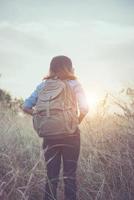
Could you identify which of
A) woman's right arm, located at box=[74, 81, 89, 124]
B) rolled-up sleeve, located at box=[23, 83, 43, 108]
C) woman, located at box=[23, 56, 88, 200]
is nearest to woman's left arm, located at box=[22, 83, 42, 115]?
rolled-up sleeve, located at box=[23, 83, 43, 108]

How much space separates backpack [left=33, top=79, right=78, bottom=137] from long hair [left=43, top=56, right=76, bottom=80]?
0.24 feet

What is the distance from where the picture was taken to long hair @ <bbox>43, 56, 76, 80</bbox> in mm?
3912

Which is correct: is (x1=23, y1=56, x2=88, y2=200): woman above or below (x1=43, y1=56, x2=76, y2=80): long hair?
below

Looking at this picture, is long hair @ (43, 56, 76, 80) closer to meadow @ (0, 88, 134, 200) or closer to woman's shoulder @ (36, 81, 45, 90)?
woman's shoulder @ (36, 81, 45, 90)

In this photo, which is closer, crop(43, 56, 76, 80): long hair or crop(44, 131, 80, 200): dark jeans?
crop(44, 131, 80, 200): dark jeans

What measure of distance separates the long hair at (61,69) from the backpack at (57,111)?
0.24 ft

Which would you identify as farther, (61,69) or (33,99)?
(33,99)

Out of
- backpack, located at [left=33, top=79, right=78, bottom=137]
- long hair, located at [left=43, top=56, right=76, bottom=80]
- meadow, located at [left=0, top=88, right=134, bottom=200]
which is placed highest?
long hair, located at [left=43, top=56, right=76, bottom=80]

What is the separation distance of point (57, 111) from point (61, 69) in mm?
436

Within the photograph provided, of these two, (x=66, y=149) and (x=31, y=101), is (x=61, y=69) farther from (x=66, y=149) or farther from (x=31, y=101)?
(x=66, y=149)

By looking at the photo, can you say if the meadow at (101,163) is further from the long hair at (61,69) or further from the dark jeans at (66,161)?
the long hair at (61,69)

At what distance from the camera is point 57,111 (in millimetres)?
3754

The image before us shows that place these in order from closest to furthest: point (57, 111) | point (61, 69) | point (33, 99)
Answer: point (57, 111)
point (61, 69)
point (33, 99)

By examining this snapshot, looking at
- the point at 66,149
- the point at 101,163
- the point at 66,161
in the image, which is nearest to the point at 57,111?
the point at 66,149
